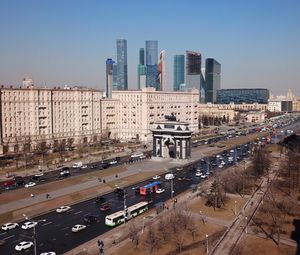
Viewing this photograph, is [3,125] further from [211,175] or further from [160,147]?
[211,175]

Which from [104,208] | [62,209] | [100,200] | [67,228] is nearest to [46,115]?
[100,200]

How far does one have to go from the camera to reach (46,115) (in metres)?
105

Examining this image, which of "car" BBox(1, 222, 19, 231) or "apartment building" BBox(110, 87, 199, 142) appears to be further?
"apartment building" BBox(110, 87, 199, 142)

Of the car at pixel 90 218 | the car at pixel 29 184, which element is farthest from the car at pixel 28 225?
the car at pixel 29 184

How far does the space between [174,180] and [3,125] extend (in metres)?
53.4

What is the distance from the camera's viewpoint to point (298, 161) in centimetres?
7381

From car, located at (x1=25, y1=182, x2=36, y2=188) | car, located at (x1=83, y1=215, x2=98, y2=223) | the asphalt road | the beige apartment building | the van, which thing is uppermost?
the beige apartment building

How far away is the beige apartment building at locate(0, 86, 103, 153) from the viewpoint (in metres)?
96.2

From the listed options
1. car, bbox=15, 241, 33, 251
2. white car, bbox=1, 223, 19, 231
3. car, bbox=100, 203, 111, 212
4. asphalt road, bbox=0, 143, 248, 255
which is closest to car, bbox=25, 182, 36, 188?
asphalt road, bbox=0, 143, 248, 255

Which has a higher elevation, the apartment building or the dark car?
the apartment building

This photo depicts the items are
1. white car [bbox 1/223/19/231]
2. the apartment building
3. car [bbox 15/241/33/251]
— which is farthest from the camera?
the apartment building

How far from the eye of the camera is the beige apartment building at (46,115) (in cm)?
9625

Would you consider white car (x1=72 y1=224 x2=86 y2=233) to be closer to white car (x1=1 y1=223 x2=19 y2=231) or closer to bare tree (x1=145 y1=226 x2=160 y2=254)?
white car (x1=1 y1=223 x2=19 y2=231)

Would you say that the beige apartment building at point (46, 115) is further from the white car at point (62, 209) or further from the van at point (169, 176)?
the white car at point (62, 209)
